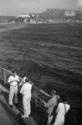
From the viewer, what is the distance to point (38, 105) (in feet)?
30.4

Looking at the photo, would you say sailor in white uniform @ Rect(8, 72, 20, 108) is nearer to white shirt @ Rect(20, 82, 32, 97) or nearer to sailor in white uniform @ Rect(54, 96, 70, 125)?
white shirt @ Rect(20, 82, 32, 97)

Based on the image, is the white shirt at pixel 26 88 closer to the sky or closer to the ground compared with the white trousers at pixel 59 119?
closer to the sky

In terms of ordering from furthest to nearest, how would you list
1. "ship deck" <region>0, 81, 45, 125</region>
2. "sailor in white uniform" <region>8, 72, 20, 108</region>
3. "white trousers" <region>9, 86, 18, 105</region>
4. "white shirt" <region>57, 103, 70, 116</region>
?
"white trousers" <region>9, 86, 18, 105</region>
"sailor in white uniform" <region>8, 72, 20, 108</region>
"ship deck" <region>0, 81, 45, 125</region>
"white shirt" <region>57, 103, 70, 116</region>

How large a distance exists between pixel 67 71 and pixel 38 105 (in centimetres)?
2155

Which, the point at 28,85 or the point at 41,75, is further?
the point at 41,75

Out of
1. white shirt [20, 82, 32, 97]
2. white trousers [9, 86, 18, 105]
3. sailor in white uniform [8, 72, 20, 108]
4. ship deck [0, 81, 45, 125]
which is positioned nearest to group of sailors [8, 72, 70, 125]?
white shirt [20, 82, 32, 97]

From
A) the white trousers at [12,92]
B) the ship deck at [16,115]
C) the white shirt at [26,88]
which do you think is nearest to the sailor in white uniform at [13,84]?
the white trousers at [12,92]

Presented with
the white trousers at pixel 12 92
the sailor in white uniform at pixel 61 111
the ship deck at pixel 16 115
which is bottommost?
the ship deck at pixel 16 115

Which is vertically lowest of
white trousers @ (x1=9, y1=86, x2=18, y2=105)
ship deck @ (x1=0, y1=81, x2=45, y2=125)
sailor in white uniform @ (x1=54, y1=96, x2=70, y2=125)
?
ship deck @ (x1=0, y1=81, x2=45, y2=125)

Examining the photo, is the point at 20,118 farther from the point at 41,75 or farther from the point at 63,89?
the point at 41,75

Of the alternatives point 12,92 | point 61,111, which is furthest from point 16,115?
point 61,111

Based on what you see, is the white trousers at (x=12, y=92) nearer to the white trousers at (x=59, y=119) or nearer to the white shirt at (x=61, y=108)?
the white trousers at (x=59, y=119)

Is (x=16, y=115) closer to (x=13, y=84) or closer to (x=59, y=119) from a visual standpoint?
(x=13, y=84)

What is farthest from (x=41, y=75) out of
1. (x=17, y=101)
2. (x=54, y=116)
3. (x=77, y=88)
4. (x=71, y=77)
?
(x=54, y=116)
